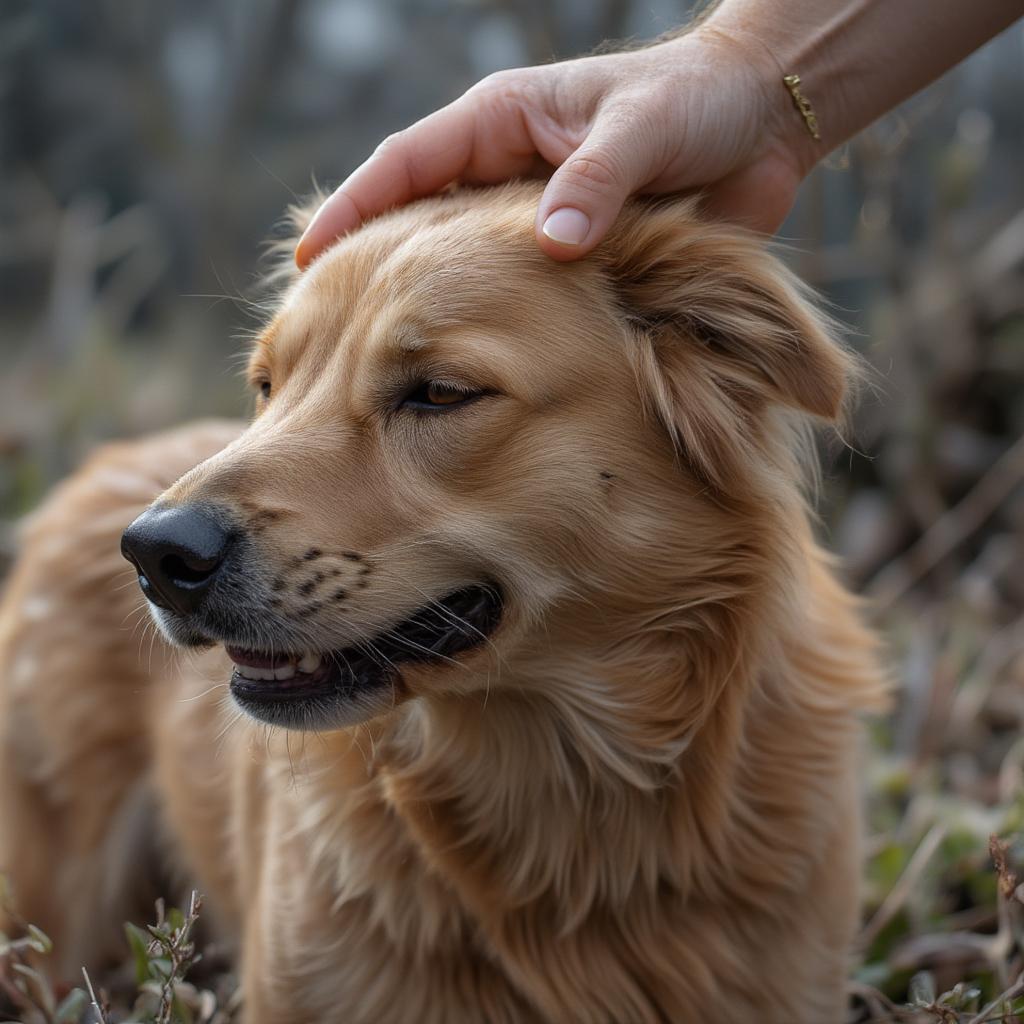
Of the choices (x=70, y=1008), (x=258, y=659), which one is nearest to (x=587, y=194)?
(x=258, y=659)

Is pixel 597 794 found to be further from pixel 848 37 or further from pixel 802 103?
pixel 848 37

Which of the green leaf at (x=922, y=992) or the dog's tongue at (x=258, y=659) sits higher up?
the dog's tongue at (x=258, y=659)

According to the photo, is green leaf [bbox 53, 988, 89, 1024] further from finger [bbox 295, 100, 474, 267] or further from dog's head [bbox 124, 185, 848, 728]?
finger [bbox 295, 100, 474, 267]

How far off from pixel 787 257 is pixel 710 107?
1.73 m

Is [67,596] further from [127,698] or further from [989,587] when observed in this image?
[989,587]

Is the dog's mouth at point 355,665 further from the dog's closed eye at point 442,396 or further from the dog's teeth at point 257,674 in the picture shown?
the dog's closed eye at point 442,396

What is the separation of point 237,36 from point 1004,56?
651 centimetres

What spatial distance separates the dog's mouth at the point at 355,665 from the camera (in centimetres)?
216

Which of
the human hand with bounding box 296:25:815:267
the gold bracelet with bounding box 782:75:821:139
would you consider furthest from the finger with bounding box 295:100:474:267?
the gold bracelet with bounding box 782:75:821:139

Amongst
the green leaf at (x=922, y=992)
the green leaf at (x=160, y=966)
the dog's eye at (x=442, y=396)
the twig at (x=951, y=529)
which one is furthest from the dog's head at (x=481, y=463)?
the twig at (x=951, y=529)

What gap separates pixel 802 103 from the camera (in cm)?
267

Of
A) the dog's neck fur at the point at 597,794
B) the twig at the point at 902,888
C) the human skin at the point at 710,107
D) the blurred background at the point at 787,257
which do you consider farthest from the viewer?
the blurred background at the point at 787,257

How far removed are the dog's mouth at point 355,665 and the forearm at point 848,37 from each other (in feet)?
4.51

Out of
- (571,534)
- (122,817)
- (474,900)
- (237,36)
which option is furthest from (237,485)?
(237,36)
